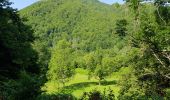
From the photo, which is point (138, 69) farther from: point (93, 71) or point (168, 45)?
point (93, 71)

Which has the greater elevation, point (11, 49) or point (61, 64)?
point (11, 49)

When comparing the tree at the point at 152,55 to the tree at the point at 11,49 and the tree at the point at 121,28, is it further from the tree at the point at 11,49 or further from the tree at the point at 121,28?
the tree at the point at 11,49

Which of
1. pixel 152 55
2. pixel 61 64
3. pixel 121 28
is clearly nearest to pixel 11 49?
pixel 121 28

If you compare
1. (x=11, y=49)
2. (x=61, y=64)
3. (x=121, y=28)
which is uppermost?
(x=121, y=28)

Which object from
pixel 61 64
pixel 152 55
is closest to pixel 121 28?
pixel 152 55

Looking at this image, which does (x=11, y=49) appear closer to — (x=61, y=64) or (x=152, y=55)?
(x=152, y=55)

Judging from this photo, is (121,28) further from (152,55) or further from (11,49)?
(11,49)

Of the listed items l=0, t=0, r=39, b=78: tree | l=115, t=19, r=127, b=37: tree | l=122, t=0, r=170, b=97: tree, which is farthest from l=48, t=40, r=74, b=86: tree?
l=0, t=0, r=39, b=78: tree

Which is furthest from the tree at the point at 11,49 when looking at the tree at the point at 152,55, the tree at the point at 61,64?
the tree at the point at 61,64

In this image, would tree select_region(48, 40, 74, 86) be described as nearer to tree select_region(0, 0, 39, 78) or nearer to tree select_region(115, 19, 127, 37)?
tree select_region(115, 19, 127, 37)

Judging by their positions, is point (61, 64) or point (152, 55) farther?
point (61, 64)

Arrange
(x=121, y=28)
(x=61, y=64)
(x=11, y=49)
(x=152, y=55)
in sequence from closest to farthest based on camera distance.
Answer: (x=11, y=49)
(x=121, y=28)
(x=152, y=55)
(x=61, y=64)

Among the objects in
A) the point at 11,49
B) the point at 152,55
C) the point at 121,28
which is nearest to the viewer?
the point at 11,49

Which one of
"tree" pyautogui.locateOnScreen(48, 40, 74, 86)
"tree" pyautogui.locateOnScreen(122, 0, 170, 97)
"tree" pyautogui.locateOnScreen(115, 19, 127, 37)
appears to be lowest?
"tree" pyautogui.locateOnScreen(48, 40, 74, 86)
